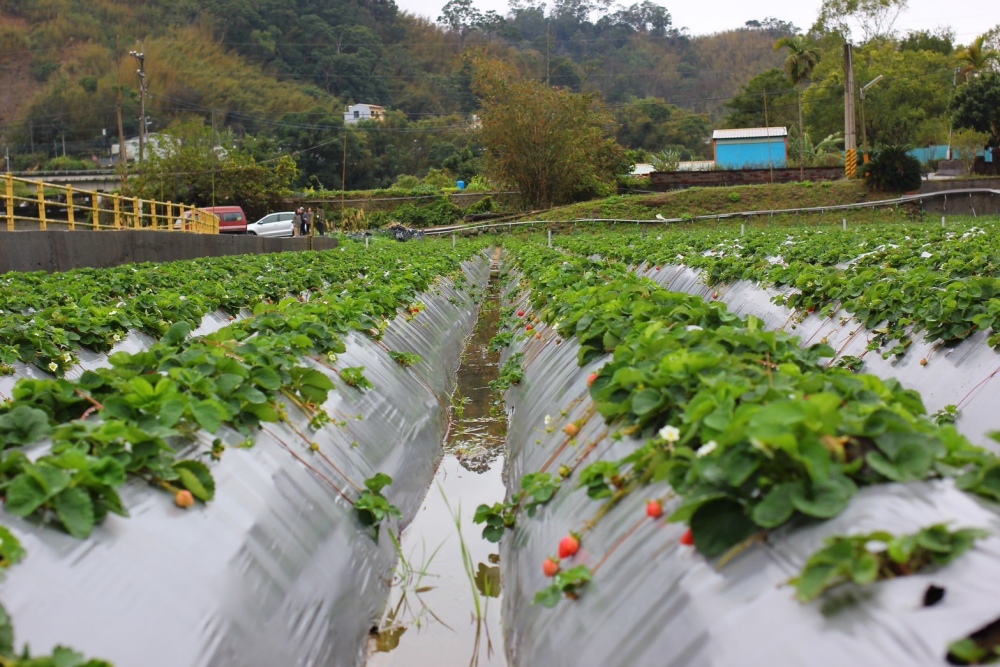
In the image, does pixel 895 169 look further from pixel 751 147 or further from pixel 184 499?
pixel 184 499

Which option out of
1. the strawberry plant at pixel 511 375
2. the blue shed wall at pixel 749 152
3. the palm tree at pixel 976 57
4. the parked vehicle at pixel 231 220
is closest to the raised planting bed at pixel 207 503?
the strawberry plant at pixel 511 375

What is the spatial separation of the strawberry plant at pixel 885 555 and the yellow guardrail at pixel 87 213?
50.1ft

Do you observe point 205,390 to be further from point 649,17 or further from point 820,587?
point 649,17

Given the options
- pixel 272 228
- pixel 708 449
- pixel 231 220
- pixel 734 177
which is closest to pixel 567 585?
pixel 708 449

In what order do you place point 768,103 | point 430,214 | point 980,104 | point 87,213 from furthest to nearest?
point 768,103, point 430,214, point 980,104, point 87,213

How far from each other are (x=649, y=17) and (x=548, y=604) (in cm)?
14361

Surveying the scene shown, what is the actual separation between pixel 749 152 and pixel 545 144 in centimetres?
1456

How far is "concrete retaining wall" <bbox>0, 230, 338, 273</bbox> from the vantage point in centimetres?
1461

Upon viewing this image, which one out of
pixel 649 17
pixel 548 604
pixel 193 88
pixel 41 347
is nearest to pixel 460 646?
pixel 548 604

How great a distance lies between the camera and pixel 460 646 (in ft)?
14.7

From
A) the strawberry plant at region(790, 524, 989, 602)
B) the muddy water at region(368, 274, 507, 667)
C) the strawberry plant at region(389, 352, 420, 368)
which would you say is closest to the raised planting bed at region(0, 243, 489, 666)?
the muddy water at region(368, 274, 507, 667)

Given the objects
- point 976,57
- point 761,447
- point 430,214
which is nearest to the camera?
point 761,447

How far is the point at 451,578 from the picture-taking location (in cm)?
526

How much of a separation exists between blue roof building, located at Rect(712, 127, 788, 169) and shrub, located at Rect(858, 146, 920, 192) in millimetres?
15237
